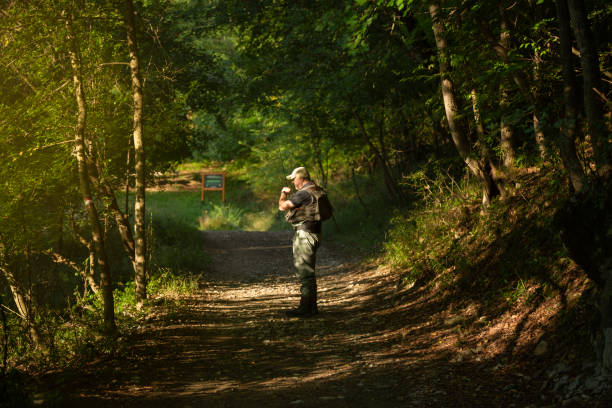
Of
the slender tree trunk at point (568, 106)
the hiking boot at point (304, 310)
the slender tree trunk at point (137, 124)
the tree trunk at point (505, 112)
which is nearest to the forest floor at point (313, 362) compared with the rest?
the hiking boot at point (304, 310)

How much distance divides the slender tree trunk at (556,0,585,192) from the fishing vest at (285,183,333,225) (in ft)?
13.6

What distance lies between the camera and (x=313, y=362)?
6.36 metres

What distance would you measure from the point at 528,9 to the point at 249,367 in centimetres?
624

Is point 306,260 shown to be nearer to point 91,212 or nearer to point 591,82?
point 91,212

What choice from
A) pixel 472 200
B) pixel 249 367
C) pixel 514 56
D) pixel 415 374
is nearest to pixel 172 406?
pixel 249 367

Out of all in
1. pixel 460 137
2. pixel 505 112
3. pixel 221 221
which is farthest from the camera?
pixel 221 221

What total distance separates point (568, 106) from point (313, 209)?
14.4 ft

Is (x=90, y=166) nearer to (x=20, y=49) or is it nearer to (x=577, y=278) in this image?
(x=20, y=49)

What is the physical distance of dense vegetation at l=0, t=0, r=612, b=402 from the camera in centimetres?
625

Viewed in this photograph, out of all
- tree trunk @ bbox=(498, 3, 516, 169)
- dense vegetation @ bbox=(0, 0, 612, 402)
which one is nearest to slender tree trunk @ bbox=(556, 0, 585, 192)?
dense vegetation @ bbox=(0, 0, 612, 402)

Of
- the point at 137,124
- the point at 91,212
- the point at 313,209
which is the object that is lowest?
the point at 313,209

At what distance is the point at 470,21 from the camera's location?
757 cm

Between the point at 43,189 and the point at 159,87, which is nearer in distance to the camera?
the point at 43,189

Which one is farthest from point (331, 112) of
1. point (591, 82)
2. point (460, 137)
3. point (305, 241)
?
point (591, 82)
